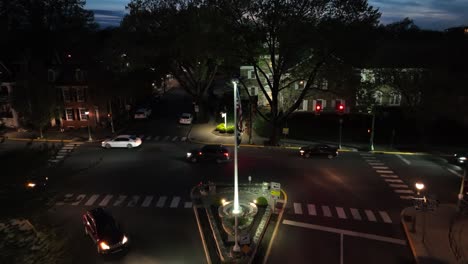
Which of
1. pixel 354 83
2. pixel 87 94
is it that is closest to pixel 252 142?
pixel 354 83

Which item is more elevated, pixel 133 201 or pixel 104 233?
pixel 104 233

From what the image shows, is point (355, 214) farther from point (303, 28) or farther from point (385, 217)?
point (303, 28)

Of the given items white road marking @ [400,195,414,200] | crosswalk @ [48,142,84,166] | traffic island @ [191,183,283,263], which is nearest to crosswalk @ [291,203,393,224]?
traffic island @ [191,183,283,263]

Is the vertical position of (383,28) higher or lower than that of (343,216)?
higher

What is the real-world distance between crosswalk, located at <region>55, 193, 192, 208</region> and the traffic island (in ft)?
5.42

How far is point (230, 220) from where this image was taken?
24.2 meters

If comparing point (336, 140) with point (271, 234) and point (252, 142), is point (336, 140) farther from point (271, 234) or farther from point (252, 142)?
point (271, 234)

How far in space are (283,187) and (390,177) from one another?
10.4 m

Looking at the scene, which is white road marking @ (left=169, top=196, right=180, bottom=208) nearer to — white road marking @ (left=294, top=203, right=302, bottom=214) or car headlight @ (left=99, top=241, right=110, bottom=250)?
car headlight @ (left=99, top=241, right=110, bottom=250)

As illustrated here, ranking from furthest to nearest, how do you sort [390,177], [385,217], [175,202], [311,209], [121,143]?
[121,143]
[390,177]
[175,202]
[311,209]
[385,217]

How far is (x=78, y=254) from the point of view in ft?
67.5

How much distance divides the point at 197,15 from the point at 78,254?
1204 inches

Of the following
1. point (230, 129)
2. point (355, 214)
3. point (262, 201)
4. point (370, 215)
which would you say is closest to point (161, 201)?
point (262, 201)

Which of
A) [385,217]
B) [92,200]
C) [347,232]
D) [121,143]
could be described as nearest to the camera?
[347,232]
